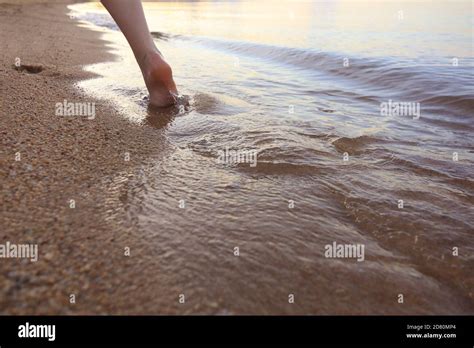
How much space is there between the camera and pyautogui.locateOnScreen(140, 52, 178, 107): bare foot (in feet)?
9.48

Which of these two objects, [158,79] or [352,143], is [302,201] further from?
[158,79]

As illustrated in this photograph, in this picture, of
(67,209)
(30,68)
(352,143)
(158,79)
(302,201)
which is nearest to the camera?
(67,209)

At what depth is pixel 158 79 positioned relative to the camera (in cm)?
308

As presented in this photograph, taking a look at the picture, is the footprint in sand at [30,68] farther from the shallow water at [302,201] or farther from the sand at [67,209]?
the sand at [67,209]

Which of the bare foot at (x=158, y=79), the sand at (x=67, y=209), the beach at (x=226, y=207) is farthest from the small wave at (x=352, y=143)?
the bare foot at (x=158, y=79)

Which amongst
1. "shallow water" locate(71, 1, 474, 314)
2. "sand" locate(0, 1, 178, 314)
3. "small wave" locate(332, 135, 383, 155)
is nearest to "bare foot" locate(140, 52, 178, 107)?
"shallow water" locate(71, 1, 474, 314)

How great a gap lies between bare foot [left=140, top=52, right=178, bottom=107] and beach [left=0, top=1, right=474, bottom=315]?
15 cm

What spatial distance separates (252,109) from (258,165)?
59.2 inches

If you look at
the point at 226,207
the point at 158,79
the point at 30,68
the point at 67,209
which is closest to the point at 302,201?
the point at 226,207

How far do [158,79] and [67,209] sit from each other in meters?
1.91

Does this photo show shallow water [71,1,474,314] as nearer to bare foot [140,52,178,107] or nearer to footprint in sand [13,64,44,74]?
bare foot [140,52,178,107]

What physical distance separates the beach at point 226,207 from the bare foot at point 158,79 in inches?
6.0
